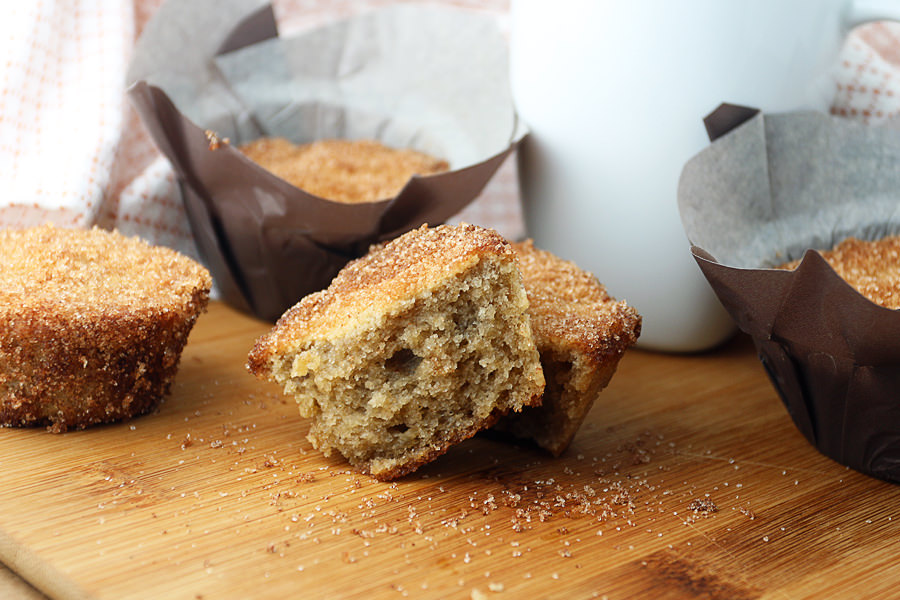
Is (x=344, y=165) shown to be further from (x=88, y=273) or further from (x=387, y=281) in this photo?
(x=387, y=281)

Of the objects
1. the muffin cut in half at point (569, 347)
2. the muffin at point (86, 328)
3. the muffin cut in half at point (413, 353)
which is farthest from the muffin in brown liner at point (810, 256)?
the muffin at point (86, 328)

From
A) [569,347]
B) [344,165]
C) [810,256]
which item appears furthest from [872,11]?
[344,165]

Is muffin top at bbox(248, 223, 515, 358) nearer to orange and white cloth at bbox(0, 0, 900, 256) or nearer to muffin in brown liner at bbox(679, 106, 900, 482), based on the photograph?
muffin in brown liner at bbox(679, 106, 900, 482)

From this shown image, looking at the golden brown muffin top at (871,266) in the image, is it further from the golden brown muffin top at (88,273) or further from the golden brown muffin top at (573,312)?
the golden brown muffin top at (88,273)

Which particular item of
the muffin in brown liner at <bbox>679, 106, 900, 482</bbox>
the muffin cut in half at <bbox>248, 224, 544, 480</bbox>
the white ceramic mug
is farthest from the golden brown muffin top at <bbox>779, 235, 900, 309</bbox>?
the muffin cut in half at <bbox>248, 224, 544, 480</bbox>

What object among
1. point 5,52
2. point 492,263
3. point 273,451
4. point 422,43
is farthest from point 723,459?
point 5,52

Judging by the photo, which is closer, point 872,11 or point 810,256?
point 810,256
